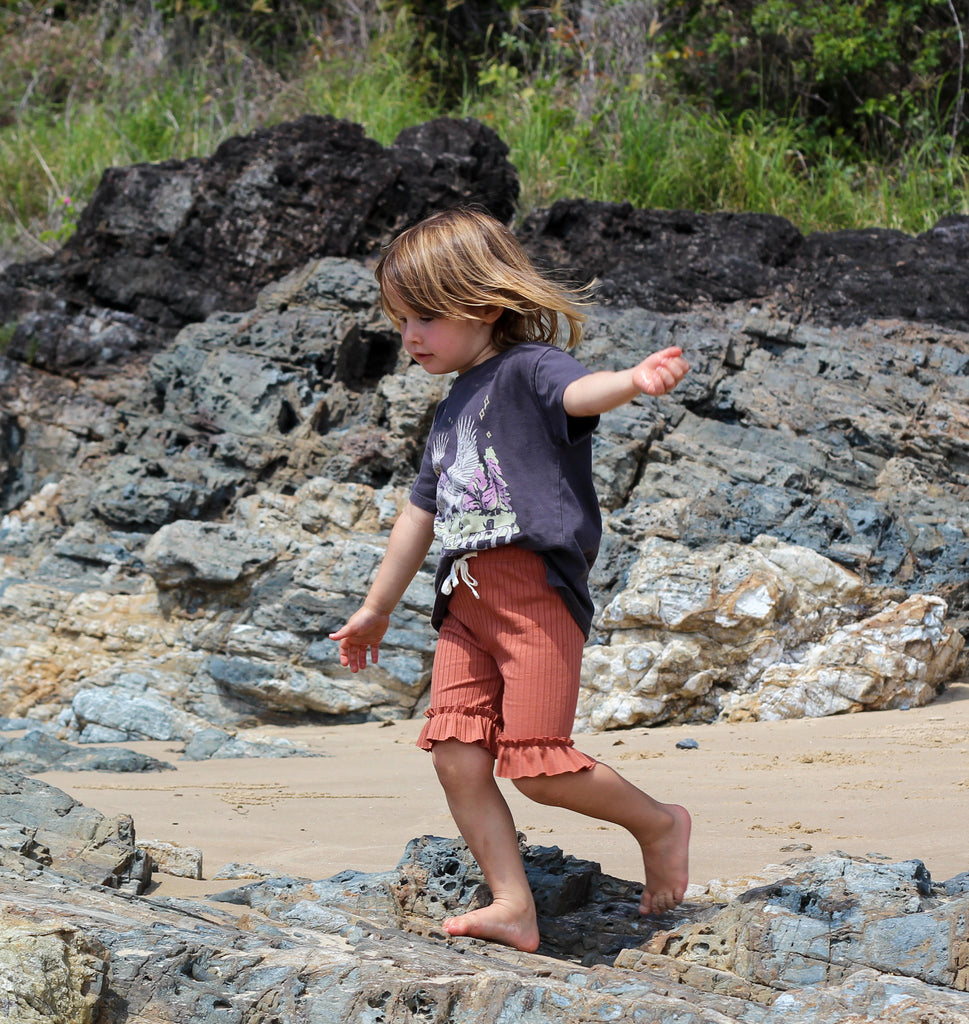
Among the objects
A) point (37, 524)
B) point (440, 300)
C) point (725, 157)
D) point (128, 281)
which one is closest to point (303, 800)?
point (440, 300)

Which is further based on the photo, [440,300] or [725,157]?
[725,157]

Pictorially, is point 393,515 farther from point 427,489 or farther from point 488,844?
point 488,844

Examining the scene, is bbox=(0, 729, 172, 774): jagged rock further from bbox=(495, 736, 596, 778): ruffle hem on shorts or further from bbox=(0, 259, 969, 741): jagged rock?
bbox=(495, 736, 596, 778): ruffle hem on shorts

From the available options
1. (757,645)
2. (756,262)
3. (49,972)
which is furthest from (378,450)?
(49,972)

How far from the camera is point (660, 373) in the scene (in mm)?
2082

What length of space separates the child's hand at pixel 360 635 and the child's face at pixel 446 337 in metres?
0.62

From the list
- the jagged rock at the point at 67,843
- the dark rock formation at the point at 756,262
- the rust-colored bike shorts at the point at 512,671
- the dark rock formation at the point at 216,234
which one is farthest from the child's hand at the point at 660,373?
the dark rock formation at the point at 216,234

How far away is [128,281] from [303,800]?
5154mm

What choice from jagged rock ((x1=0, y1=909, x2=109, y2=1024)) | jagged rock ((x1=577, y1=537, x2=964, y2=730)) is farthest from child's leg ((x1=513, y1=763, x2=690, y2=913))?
jagged rock ((x1=577, y1=537, x2=964, y2=730))

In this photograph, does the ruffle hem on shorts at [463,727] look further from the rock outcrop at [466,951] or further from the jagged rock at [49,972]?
the jagged rock at [49,972]

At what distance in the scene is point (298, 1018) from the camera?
1.72 m

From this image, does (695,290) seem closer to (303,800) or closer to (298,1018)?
(303,800)

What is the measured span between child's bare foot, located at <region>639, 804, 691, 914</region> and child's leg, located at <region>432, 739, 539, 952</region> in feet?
0.87

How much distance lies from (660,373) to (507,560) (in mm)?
536
